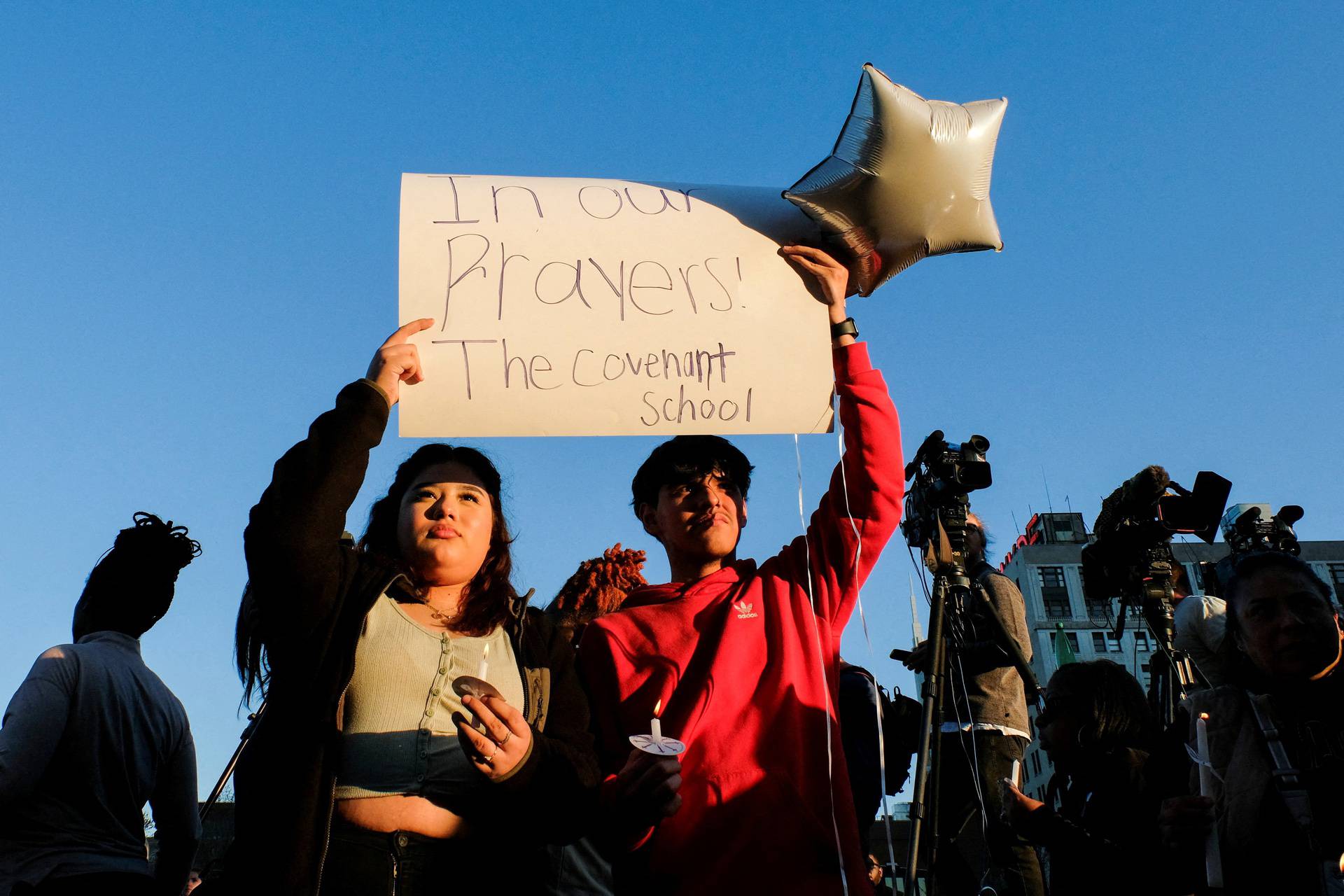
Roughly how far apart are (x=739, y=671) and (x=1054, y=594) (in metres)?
62.4

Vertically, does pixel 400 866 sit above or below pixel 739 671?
below

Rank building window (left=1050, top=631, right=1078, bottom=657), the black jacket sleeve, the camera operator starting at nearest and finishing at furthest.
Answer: the black jacket sleeve, the camera operator, building window (left=1050, top=631, right=1078, bottom=657)

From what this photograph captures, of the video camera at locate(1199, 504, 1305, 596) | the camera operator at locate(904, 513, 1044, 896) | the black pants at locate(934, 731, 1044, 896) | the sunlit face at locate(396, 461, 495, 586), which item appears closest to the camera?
the sunlit face at locate(396, 461, 495, 586)

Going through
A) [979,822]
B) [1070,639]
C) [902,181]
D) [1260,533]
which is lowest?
[979,822]

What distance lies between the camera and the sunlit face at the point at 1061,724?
354 centimetres

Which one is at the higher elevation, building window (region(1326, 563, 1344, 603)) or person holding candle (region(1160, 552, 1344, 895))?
building window (region(1326, 563, 1344, 603))

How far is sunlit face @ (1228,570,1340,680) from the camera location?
2795 millimetres

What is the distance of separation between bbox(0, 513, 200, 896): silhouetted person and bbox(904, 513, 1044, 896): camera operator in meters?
2.49

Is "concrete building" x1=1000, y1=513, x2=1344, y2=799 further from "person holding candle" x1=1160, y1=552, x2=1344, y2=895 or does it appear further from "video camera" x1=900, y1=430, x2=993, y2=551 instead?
"person holding candle" x1=1160, y1=552, x2=1344, y2=895

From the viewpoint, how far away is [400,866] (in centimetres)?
194

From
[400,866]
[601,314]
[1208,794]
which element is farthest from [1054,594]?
[400,866]

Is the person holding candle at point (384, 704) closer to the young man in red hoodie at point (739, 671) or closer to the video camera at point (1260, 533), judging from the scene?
the young man in red hoodie at point (739, 671)

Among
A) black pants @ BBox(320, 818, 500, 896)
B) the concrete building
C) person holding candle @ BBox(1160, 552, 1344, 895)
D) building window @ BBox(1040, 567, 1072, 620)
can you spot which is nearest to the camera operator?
person holding candle @ BBox(1160, 552, 1344, 895)

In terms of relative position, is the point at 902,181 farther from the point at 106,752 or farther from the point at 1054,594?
the point at 1054,594
